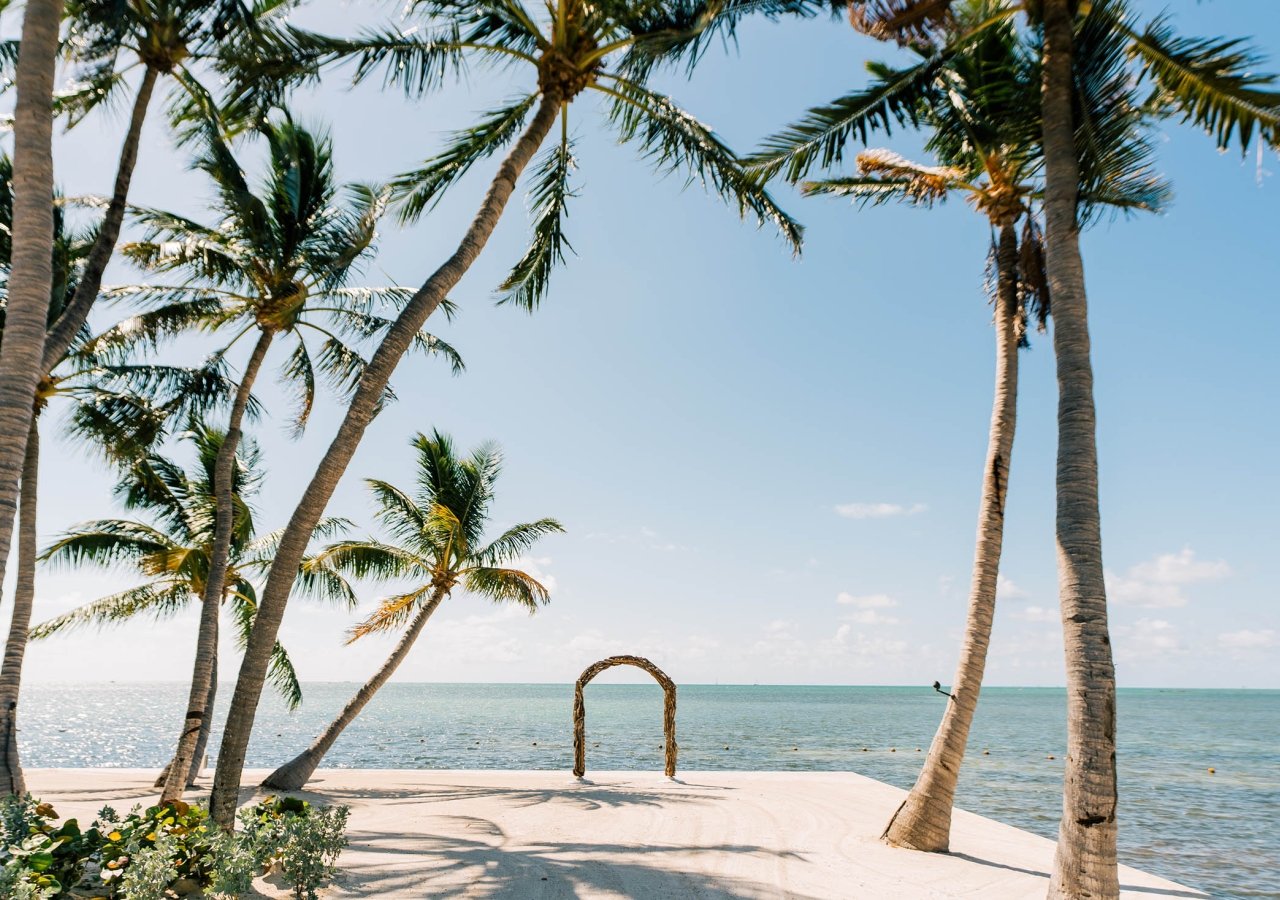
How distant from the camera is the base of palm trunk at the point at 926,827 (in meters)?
8.29

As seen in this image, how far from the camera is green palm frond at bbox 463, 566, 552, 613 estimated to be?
16.8 meters

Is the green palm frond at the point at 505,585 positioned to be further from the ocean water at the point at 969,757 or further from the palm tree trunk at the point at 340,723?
the ocean water at the point at 969,757

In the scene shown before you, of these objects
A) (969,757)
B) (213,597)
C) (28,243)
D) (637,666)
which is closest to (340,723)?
(213,597)

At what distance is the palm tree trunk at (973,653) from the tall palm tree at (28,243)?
8260mm

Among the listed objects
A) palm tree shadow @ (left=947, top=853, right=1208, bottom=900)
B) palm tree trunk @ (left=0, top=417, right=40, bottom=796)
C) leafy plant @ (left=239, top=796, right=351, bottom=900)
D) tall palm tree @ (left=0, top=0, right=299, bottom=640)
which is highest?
tall palm tree @ (left=0, top=0, right=299, bottom=640)

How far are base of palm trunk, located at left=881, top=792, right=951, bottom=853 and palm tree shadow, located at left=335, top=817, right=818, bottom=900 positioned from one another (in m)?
1.22

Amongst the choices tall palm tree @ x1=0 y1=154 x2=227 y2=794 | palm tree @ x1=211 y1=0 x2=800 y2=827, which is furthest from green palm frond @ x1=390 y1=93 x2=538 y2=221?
tall palm tree @ x1=0 y1=154 x2=227 y2=794

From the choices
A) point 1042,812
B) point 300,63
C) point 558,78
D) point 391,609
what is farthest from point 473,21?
point 1042,812

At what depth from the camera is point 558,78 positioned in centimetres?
810

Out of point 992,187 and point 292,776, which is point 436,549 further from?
point 992,187

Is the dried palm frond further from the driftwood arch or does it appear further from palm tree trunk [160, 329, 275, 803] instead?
the driftwood arch

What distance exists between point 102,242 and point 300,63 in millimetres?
3584

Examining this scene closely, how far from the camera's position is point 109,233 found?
9328mm

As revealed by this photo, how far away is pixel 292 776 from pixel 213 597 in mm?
4009
